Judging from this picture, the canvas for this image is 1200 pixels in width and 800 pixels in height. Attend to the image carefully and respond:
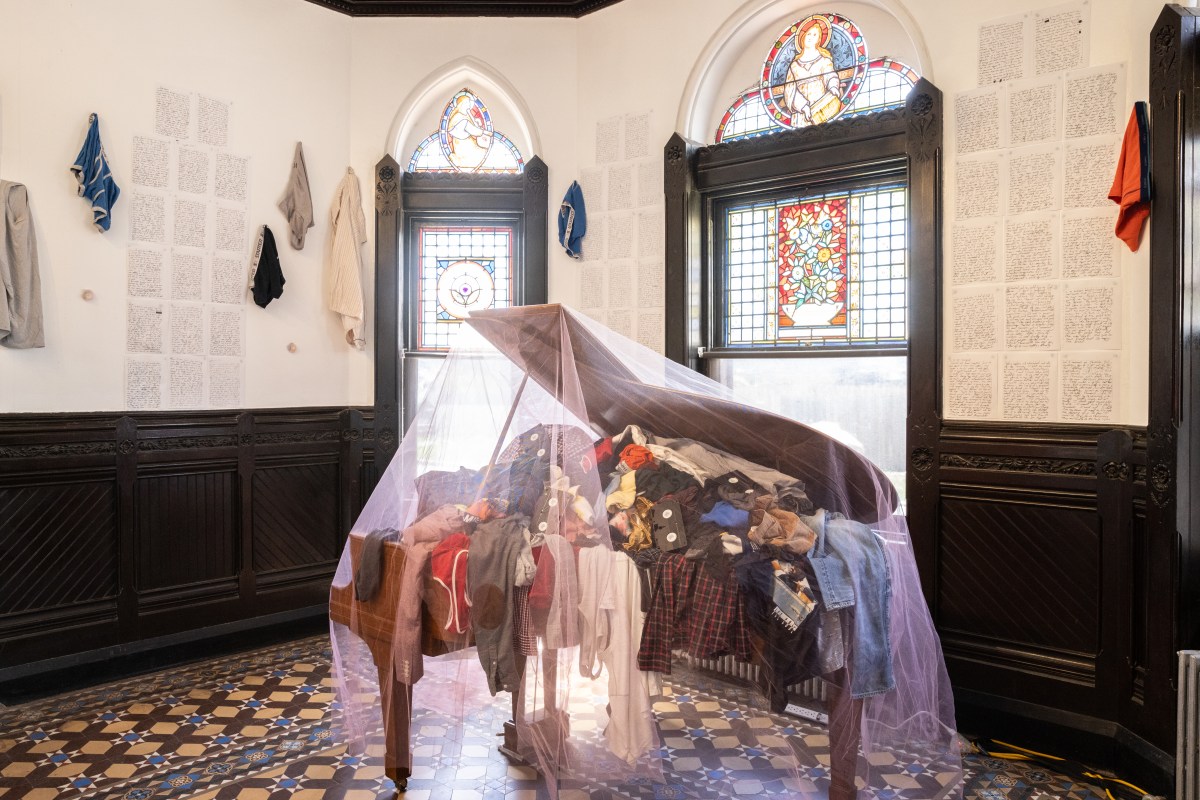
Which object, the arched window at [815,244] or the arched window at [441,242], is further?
the arched window at [441,242]

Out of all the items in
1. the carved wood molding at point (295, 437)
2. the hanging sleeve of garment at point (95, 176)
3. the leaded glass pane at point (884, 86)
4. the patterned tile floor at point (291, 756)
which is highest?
the leaded glass pane at point (884, 86)

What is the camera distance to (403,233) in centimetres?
541

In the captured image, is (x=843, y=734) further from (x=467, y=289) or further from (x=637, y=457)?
(x=467, y=289)

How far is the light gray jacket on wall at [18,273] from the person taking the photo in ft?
13.0

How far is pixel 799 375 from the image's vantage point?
178 inches

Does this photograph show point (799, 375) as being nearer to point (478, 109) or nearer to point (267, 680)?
point (478, 109)

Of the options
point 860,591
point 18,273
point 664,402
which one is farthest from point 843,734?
point 18,273

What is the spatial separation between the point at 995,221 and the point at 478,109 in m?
3.17

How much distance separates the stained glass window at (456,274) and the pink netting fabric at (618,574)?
2320 mm

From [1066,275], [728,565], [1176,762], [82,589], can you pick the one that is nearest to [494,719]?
[728,565]

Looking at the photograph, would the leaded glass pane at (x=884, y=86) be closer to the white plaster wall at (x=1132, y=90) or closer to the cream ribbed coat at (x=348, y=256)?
the white plaster wall at (x=1132, y=90)

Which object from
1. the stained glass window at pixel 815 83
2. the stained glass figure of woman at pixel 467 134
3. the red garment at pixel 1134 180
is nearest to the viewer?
the red garment at pixel 1134 180

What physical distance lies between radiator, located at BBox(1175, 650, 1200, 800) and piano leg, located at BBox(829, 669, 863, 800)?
1054 mm

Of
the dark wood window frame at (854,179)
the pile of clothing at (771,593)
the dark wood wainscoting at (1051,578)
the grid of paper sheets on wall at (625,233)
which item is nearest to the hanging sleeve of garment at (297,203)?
the grid of paper sheets on wall at (625,233)
